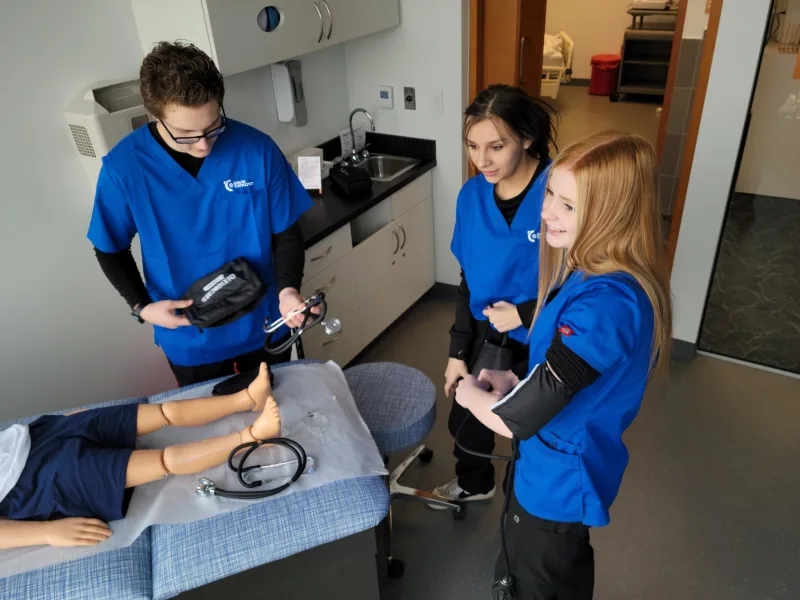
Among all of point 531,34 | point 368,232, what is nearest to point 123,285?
point 368,232

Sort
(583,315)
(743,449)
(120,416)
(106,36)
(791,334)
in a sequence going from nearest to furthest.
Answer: (583,315), (120,416), (106,36), (743,449), (791,334)

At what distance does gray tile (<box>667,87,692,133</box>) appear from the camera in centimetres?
332

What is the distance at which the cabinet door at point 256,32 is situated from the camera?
1978mm

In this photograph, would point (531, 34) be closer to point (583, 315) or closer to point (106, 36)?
point (106, 36)

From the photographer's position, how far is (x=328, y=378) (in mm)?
1596

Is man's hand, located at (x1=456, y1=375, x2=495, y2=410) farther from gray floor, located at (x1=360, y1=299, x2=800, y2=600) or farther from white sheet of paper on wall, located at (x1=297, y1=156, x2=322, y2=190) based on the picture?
white sheet of paper on wall, located at (x1=297, y1=156, x2=322, y2=190)

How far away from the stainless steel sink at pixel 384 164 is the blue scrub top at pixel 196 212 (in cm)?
146

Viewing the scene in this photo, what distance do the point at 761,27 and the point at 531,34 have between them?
3.80 ft

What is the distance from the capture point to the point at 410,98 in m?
2.99

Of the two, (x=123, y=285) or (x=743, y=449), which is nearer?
(x=123, y=285)

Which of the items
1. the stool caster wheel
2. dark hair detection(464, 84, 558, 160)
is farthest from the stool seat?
dark hair detection(464, 84, 558, 160)

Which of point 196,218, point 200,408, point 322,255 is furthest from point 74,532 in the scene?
point 322,255

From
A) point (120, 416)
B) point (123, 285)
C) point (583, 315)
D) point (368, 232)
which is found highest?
point (583, 315)

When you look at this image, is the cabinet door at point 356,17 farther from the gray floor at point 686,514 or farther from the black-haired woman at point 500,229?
the gray floor at point 686,514
